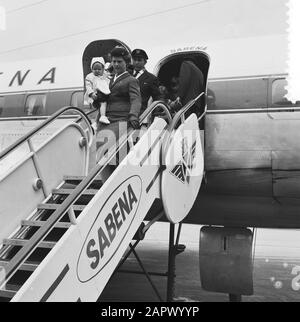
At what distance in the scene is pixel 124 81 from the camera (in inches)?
222

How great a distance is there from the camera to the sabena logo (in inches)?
Answer: 165

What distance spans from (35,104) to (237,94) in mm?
4373

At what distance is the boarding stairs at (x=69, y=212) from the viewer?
3.80m

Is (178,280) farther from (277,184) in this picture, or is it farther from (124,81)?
(124,81)

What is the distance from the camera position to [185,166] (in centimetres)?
587

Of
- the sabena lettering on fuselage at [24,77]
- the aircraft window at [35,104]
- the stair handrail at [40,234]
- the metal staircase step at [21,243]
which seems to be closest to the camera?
the stair handrail at [40,234]

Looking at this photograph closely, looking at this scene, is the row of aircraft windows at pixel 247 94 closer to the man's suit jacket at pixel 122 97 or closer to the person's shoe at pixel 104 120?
the man's suit jacket at pixel 122 97

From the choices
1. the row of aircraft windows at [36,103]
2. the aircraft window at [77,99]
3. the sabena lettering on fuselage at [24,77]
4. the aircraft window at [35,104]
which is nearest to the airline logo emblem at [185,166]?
the aircraft window at [77,99]

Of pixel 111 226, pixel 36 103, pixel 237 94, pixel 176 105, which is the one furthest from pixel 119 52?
pixel 36 103

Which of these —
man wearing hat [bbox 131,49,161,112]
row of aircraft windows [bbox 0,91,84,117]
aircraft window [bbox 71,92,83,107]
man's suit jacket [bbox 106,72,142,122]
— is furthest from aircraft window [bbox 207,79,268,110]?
row of aircraft windows [bbox 0,91,84,117]

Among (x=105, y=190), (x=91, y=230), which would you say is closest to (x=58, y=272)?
(x=91, y=230)

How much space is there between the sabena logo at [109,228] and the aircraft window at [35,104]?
193 inches

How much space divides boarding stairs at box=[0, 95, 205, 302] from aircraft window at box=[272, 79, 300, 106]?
2.03 m

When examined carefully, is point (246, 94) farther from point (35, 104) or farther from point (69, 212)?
point (35, 104)
